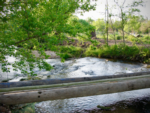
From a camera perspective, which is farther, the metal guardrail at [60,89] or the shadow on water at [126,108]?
the shadow on water at [126,108]

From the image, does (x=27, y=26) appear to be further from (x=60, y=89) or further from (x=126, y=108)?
(x=126, y=108)

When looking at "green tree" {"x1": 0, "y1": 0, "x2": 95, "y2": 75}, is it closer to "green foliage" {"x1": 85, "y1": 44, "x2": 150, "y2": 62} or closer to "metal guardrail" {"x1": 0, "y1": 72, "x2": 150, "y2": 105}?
"metal guardrail" {"x1": 0, "y1": 72, "x2": 150, "y2": 105}

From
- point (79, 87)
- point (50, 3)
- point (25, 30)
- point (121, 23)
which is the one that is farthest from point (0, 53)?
point (121, 23)

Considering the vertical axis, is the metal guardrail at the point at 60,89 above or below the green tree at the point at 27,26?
below

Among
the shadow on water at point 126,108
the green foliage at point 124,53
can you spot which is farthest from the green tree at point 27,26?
the green foliage at point 124,53

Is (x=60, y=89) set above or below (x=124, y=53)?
below

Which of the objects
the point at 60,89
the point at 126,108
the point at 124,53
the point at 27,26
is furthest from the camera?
the point at 124,53

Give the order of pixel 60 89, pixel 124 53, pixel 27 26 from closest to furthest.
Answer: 1. pixel 60 89
2. pixel 27 26
3. pixel 124 53

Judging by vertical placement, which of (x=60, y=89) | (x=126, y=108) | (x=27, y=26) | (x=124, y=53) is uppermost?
(x=27, y=26)

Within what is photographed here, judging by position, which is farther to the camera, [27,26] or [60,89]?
[27,26]

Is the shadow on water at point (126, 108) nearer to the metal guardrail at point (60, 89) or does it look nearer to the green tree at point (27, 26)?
the metal guardrail at point (60, 89)

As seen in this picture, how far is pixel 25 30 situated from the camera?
3285mm

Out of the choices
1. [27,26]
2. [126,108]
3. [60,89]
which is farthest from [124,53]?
[60,89]

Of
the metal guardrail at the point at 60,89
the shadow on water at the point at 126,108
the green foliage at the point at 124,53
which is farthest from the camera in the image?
the green foliage at the point at 124,53
